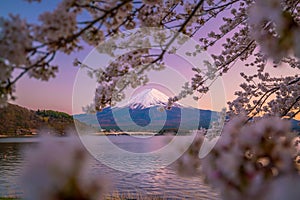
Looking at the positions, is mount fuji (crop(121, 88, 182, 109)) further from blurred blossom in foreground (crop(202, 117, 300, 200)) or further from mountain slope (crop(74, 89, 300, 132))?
blurred blossom in foreground (crop(202, 117, 300, 200))

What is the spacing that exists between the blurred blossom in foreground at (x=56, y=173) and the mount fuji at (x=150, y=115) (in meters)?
2.08

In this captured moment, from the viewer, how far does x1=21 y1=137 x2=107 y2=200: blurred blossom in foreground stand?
0.55 metres

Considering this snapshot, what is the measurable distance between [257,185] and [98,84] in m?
1.92

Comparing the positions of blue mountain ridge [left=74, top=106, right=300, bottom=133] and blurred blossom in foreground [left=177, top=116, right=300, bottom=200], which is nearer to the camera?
blurred blossom in foreground [left=177, top=116, right=300, bottom=200]

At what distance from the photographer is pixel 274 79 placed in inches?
192

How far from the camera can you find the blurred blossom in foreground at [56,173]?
0.55 m

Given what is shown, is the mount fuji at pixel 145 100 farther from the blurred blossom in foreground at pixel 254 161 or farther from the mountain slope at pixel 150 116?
the blurred blossom in foreground at pixel 254 161

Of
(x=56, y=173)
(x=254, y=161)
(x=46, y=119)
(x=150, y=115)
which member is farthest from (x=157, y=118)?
(x=56, y=173)

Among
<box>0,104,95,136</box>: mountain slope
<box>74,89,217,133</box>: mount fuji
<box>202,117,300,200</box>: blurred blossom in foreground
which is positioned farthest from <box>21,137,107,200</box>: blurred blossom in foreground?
<box>74,89,217,133</box>: mount fuji

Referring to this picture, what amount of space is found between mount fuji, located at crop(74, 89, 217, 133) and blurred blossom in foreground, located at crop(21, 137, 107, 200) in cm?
208

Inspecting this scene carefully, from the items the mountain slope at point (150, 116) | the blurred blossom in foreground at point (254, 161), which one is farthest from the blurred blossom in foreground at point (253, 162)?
the mountain slope at point (150, 116)

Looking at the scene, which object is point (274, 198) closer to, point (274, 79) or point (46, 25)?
point (46, 25)

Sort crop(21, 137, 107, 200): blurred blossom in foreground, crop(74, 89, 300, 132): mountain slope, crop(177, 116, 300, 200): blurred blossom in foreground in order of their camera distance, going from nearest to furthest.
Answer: crop(21, 137, 107, 200): blurred blossom in foreground, crop(177, 116, 300, 200): blurred blossom in foreground, crop(74, 89, 300, 132): mountain slope

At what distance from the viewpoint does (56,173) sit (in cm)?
56
